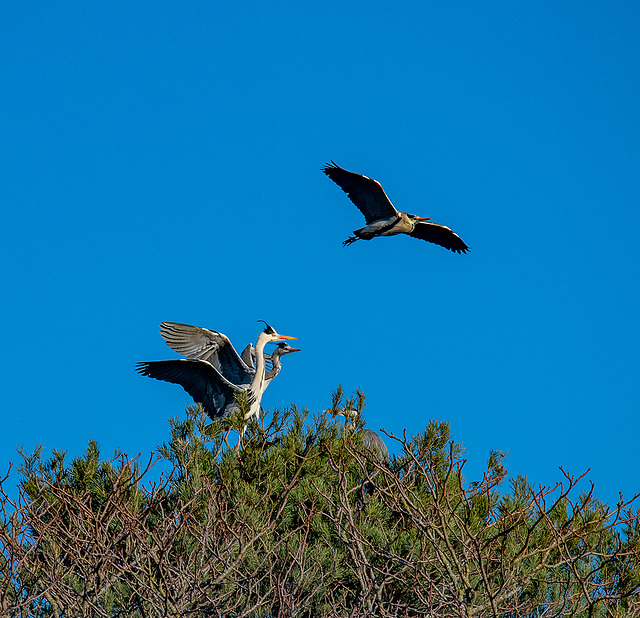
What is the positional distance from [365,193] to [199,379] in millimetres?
3093

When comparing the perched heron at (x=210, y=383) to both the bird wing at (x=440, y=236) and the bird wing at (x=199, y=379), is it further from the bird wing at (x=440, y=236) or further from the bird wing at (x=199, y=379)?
the bird wing at (x=440, y=236)

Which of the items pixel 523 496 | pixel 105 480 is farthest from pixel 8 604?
pixel 523 496

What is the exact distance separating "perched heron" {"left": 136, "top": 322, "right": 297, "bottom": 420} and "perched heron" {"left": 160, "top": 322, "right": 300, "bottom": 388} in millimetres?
207

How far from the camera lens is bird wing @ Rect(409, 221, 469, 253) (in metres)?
12.5

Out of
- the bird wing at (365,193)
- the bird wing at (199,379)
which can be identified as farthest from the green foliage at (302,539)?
the bird wing at (365,193)

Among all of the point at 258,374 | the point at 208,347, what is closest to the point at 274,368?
the point at 258,374

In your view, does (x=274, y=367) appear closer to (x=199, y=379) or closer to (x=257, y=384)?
(x=257, y=384)

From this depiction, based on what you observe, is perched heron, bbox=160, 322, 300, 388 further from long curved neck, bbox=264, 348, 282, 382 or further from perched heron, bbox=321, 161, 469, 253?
perched heron, bbox=321, 161, 469, 253

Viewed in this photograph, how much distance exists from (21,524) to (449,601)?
254cm

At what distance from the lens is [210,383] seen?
11.6m

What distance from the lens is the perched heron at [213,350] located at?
11.9 m

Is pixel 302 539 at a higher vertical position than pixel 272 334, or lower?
lower

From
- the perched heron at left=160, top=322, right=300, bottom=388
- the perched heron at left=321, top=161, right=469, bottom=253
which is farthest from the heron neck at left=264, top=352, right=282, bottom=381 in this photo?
the perched heron at left=321, top=161, right=469, bottom=253

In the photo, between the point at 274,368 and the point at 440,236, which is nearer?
the point at 274,368
